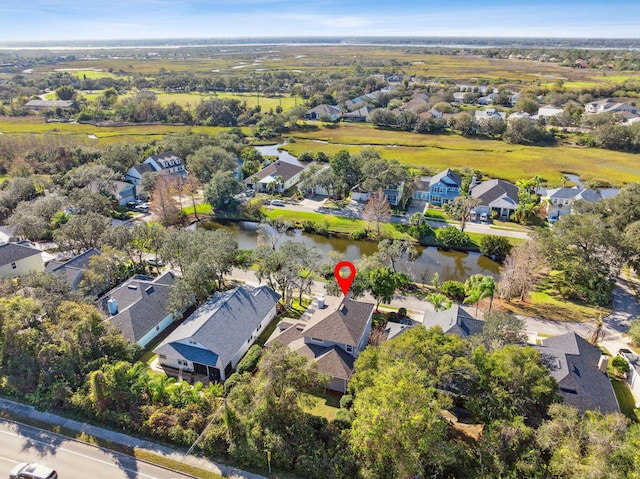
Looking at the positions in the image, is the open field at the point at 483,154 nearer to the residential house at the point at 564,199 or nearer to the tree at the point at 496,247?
the residential house at the point at 564,199

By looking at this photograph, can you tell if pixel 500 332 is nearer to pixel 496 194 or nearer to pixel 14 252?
pixel 496 194

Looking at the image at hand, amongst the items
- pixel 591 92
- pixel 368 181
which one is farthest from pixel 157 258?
pixel 591 92

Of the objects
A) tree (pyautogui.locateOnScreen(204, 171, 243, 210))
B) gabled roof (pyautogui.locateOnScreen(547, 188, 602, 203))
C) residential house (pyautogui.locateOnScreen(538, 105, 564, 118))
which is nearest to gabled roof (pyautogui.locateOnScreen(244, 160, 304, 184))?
tree (pyautogui.locateOnScreen(204, 171, 243, 210))

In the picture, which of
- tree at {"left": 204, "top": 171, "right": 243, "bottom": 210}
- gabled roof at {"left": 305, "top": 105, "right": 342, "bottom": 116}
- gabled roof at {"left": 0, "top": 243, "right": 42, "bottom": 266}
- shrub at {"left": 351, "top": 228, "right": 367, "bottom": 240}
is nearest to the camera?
gabled roof at {"left": 0, "top": 243, "right": 42, "bottom": 266}

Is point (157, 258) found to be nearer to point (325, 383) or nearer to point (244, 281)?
point (244, 281)

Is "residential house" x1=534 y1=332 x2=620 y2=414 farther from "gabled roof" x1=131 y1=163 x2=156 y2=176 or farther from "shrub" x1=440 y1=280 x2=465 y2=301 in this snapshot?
"gabled roof" x1=131 y1=163 x2=156 y2=176

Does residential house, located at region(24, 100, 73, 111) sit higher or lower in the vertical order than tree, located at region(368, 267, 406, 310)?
higher

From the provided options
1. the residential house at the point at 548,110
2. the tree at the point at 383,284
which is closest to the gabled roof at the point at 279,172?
the tree at the point at 383,284
